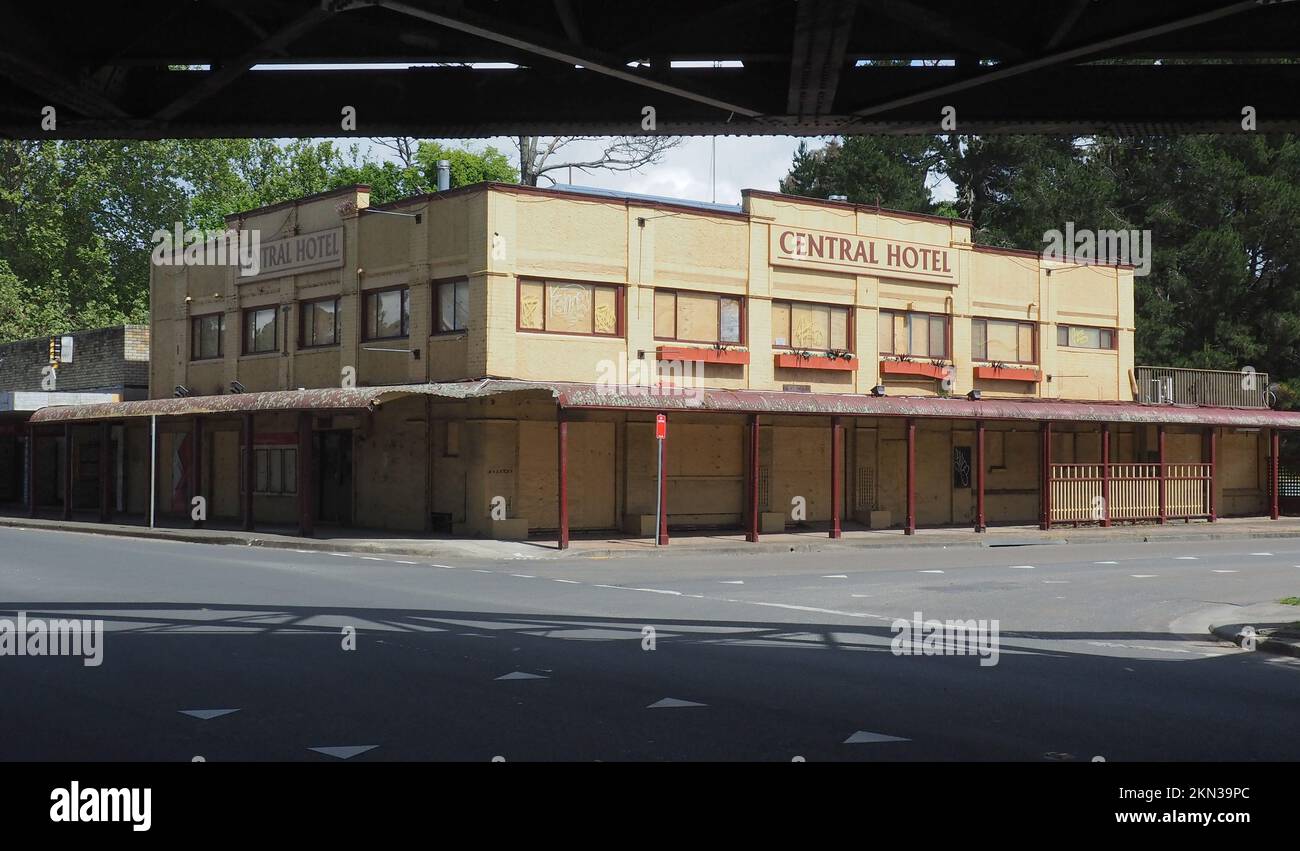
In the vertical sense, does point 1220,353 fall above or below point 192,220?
below

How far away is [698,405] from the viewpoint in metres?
27.6

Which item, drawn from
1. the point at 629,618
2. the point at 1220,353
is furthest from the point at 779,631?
the point at 1220,353

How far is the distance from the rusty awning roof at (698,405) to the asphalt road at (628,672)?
22.5 ft

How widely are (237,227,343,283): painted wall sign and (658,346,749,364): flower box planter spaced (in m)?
8.36

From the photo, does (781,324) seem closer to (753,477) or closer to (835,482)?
(835,482)

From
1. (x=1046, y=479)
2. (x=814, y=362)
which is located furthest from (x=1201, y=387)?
(x=814, y=362)

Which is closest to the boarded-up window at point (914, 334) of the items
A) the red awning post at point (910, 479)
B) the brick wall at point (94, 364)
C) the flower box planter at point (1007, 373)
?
the flower box planter at point (1007, 373)

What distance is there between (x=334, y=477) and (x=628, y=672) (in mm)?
24210

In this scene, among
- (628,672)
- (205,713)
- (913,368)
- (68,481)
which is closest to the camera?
(205,713)

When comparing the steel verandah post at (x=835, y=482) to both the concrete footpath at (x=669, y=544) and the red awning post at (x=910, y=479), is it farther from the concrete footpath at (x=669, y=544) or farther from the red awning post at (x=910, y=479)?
the red awning post at (x=910, y=479)

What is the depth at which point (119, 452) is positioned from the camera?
133 feet

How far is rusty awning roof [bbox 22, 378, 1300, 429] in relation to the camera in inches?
1048
